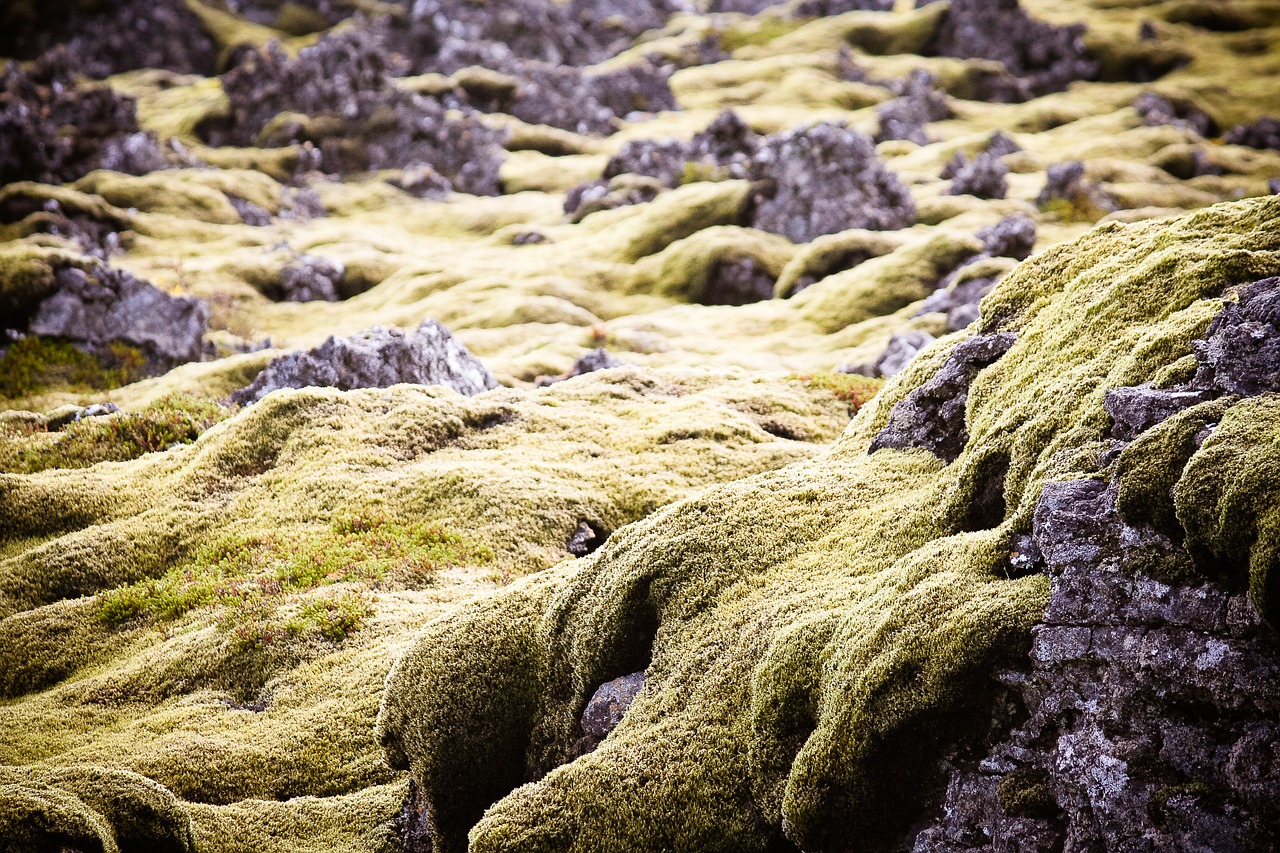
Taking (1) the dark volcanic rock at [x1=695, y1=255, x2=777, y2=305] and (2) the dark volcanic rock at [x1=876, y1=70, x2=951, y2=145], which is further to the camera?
(2) the dark volcanic rock at [x1=876, y1=70, x2=951, y2=145]

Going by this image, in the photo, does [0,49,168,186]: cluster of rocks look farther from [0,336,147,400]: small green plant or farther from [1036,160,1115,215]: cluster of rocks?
[1036,160,1115,215]: cluster of rocks

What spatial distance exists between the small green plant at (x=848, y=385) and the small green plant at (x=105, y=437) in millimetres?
19565

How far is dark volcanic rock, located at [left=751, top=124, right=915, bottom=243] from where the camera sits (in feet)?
198

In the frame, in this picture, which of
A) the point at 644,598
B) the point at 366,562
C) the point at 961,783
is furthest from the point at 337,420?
the point at 961,783

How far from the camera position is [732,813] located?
8062 millimetres

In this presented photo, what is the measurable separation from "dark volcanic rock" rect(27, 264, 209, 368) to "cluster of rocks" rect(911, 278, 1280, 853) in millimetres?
42504

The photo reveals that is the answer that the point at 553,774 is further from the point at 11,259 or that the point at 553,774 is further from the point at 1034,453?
the point at 11,259

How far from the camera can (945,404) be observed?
506 inches

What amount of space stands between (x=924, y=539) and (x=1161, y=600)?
3367 mm

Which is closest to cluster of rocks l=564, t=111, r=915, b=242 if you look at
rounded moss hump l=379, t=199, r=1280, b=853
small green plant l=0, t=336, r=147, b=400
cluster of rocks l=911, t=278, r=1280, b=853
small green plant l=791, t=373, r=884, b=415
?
small green plant l=791, t=373, r=884, b=415

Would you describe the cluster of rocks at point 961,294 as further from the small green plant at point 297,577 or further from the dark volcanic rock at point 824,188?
the small green plant at point 297,577

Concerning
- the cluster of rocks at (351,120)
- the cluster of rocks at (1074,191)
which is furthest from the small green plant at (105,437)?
the cluster of rocks at (351,120)

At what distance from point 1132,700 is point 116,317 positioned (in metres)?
44.8

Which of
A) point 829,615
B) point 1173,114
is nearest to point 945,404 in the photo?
point 829,615
